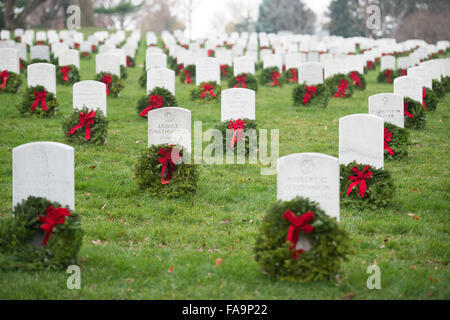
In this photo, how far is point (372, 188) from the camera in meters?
6.96

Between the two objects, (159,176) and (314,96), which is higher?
(314,96)

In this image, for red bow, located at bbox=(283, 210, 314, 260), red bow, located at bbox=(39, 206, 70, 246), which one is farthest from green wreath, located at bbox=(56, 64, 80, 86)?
red bow, located at bbox=(283, 210, 314, 260)

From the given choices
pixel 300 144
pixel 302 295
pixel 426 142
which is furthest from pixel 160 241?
pixel 426 142

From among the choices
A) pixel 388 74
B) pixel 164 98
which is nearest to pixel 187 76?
pixel 164 98

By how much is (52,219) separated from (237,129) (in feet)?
16.2

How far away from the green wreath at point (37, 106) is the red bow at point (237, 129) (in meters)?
5.02

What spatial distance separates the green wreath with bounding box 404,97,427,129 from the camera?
1116cm

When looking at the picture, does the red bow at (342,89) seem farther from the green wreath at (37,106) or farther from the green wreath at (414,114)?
the green wreath at (37,106)

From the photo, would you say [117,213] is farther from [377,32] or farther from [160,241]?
[377,32]

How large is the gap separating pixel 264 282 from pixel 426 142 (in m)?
6.93

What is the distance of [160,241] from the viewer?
6.05 m

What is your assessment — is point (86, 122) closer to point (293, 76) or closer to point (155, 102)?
point (155, 102)

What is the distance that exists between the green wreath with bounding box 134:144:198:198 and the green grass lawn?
16 cm

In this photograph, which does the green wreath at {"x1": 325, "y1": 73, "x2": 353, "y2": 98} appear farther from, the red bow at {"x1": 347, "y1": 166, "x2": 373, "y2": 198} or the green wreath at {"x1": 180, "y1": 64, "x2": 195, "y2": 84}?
the red bow at {"x1": 347, "y1": 166, "x2": 373, "y2": 198}
